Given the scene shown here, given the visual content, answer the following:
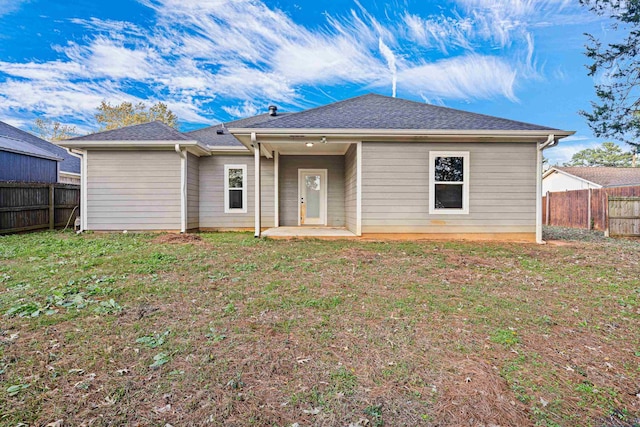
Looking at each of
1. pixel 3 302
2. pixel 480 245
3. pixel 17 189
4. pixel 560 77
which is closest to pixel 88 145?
pixel 17 189

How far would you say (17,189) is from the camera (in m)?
9.16

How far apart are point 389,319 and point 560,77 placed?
54.0 feet

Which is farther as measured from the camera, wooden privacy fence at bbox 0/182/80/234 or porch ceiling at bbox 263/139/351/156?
wooden privacy fence at bbox 0/182/80/234

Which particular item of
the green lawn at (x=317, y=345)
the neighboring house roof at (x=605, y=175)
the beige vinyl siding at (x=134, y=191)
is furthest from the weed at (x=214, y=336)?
the neighboring house roof at (x=605, y=175)

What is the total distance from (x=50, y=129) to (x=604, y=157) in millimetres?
50324

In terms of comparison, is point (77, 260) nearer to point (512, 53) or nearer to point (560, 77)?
point (512, 53)

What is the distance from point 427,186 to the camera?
755 cm

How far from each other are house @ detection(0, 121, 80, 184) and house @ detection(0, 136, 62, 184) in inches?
23.8

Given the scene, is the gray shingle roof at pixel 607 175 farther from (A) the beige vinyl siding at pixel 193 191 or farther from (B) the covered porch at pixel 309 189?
(A) the beige vinyl siding at pixel 193 191

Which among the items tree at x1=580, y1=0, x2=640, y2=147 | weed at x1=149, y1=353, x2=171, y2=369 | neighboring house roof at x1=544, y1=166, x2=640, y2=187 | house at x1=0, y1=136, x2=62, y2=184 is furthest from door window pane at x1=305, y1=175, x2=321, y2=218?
neighboring house roof at x1=544, y1=166, x2=640, y2=187

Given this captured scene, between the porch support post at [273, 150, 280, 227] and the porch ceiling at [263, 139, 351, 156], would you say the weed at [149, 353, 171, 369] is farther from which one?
the porch support post at [273, 150, 280, 227]

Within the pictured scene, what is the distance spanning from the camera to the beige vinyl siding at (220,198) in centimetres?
989

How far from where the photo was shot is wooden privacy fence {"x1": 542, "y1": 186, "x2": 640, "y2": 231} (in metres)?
11.1

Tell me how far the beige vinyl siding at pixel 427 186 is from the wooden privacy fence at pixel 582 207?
4765 mm
